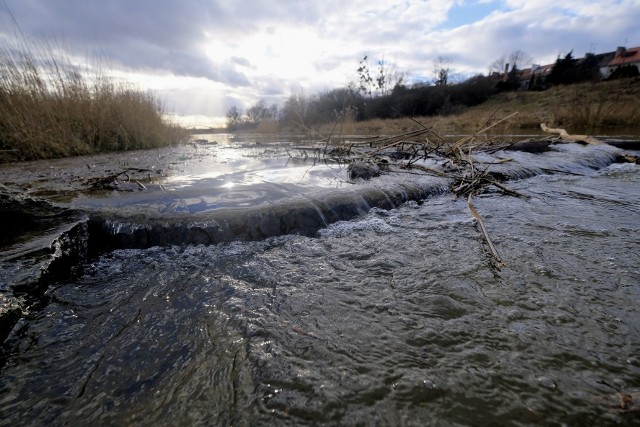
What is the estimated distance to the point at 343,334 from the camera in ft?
4.03

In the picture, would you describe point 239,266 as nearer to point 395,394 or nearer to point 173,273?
point 173,273

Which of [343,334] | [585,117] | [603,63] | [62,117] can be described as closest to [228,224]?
[343,334]

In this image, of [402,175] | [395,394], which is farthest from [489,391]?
[402,175]

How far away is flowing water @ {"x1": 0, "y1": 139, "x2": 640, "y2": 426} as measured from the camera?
911 mm

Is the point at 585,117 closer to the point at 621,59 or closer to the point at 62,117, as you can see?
the point at 62,117

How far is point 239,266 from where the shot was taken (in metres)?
1.87

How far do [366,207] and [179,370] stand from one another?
223cm

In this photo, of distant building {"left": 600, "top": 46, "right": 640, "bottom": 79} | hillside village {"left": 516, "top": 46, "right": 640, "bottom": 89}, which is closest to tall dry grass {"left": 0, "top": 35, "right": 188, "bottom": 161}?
hillside village {"left": 516, "top": 46, "right": 640, "bottom": 89}

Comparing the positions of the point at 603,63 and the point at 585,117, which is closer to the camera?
the point at 585,117

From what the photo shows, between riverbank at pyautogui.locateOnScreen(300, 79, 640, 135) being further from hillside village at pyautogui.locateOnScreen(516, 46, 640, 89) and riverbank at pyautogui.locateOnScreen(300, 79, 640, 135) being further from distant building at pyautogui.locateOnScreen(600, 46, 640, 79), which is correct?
distant building at pyautogui.locateOnScreen(600, 46, 640, 79)

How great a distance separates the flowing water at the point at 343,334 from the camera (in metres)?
0.91

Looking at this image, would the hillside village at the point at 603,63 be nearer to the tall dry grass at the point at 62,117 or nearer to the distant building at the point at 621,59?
the distant building at the point at 621,59

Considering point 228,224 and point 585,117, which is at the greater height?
point 585,117

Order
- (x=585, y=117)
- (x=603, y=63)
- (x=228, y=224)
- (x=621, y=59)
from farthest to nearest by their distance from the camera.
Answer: (x=603, y=63)
(x=621, y=59)
(x=585, y=117)
(x=228, y=224)
